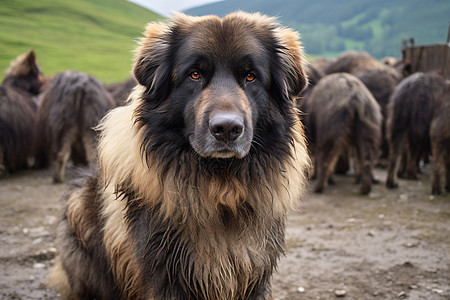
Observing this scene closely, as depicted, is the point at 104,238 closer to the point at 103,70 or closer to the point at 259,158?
the point at 259,158

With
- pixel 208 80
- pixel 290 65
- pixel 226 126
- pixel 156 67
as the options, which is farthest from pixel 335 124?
pixel 226 126

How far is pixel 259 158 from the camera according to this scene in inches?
101

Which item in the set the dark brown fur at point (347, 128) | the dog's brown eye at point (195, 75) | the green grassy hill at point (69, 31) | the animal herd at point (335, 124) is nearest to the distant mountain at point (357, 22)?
the green grassy hill at point (69, 31)

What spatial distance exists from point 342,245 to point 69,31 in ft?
23.7

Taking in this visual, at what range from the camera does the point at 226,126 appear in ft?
7.10

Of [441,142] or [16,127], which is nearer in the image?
[441,142]

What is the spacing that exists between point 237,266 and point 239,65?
4.34 ft

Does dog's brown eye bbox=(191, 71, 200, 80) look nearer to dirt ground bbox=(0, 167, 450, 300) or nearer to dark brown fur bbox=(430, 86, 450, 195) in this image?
dirt ground bbox=(0, 167, 450, 300)

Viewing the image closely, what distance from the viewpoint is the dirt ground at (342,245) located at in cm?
374

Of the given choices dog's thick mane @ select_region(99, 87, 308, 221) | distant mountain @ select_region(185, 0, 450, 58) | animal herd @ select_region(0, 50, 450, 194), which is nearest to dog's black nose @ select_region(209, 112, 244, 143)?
dog's thick mane @ select_region(99, 87, 308, 221)

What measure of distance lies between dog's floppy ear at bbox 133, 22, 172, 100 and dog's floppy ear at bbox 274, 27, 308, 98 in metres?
0.76

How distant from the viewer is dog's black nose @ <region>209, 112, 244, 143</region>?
7.10 ft

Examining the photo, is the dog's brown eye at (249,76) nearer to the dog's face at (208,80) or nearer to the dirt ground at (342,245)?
the dog's face at (208,80)

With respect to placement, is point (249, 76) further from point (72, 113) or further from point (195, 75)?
point (72, 113)
